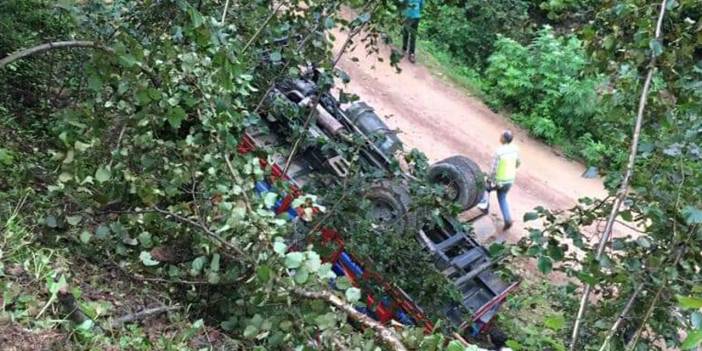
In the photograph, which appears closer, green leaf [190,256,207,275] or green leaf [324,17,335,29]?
green leaf [190,256,207,275]

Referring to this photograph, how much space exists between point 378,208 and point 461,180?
2083 millimetres

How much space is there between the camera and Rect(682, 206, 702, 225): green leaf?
260 cm

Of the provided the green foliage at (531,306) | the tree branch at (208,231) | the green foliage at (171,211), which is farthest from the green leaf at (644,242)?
the tree branch at (208,231)

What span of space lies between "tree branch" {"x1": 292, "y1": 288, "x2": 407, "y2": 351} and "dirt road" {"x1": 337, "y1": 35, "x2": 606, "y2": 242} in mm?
9108

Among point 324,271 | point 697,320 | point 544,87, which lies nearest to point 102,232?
point 324,271

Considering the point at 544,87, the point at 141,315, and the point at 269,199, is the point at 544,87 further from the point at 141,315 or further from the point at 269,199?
Result: the point at 141,315

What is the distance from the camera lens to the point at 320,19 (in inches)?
195

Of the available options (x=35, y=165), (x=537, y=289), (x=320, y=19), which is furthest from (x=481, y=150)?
(x=35, y=165)

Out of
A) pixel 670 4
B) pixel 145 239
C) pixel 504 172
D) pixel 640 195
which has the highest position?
pixel 670 4

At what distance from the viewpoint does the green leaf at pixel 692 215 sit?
8.53ft

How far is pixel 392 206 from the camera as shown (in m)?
7.18

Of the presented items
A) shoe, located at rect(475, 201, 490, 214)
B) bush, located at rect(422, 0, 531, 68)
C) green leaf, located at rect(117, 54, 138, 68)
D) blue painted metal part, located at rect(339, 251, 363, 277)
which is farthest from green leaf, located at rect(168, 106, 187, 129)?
bush, located at rect(422, 0, 531, 68)

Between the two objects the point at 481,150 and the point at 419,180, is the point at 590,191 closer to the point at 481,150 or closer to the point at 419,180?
the point at 481,150

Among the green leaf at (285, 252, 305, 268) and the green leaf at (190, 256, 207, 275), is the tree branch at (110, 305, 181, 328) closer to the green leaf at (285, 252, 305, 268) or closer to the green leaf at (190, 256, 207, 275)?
the green leaf at (190, 256, 207, 275)
